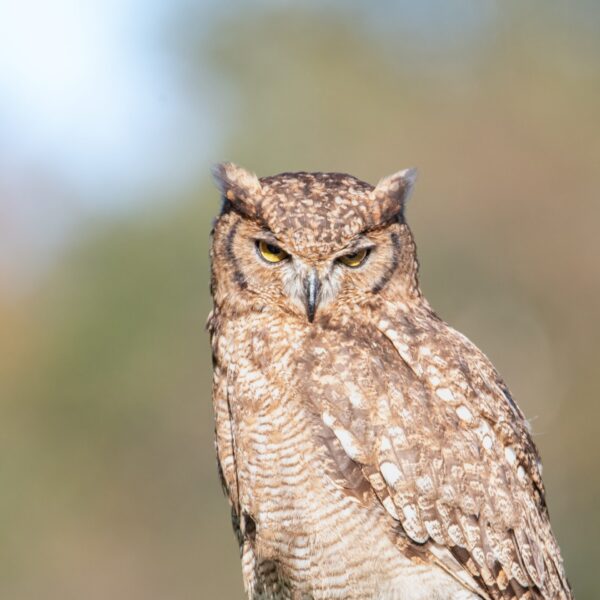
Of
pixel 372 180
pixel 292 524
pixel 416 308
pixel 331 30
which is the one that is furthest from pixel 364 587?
pixel 331 30

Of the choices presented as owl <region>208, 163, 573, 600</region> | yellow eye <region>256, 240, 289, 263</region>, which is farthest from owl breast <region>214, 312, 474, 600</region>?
yellow eye <region>256, 240, 289, 263</region>

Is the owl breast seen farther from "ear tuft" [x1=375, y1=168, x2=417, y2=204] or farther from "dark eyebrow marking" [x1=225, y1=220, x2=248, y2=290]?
"ear tuft" [x1=375, y1=168, x2=417, y2=204]

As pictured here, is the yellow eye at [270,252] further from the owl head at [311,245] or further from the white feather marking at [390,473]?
the white feather marking at [390,473]

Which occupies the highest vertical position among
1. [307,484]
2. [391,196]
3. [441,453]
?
[391,196]

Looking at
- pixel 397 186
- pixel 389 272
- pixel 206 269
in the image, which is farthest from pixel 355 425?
pixel 206 269

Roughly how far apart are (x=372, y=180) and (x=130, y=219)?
17.1 ft

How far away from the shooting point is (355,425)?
150 inches

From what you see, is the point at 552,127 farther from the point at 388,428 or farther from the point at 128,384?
the point at 388,428

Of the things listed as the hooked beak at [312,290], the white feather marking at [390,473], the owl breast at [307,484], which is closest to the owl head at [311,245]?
→ the hooked beak at [312,290]

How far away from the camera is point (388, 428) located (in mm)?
3818

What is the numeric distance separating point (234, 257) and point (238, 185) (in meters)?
0.26

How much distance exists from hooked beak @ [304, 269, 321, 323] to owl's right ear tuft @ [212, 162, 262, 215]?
0.35 metres

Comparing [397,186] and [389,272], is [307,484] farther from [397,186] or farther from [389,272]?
[397,186]

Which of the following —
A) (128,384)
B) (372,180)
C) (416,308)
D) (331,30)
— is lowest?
(416,308)
